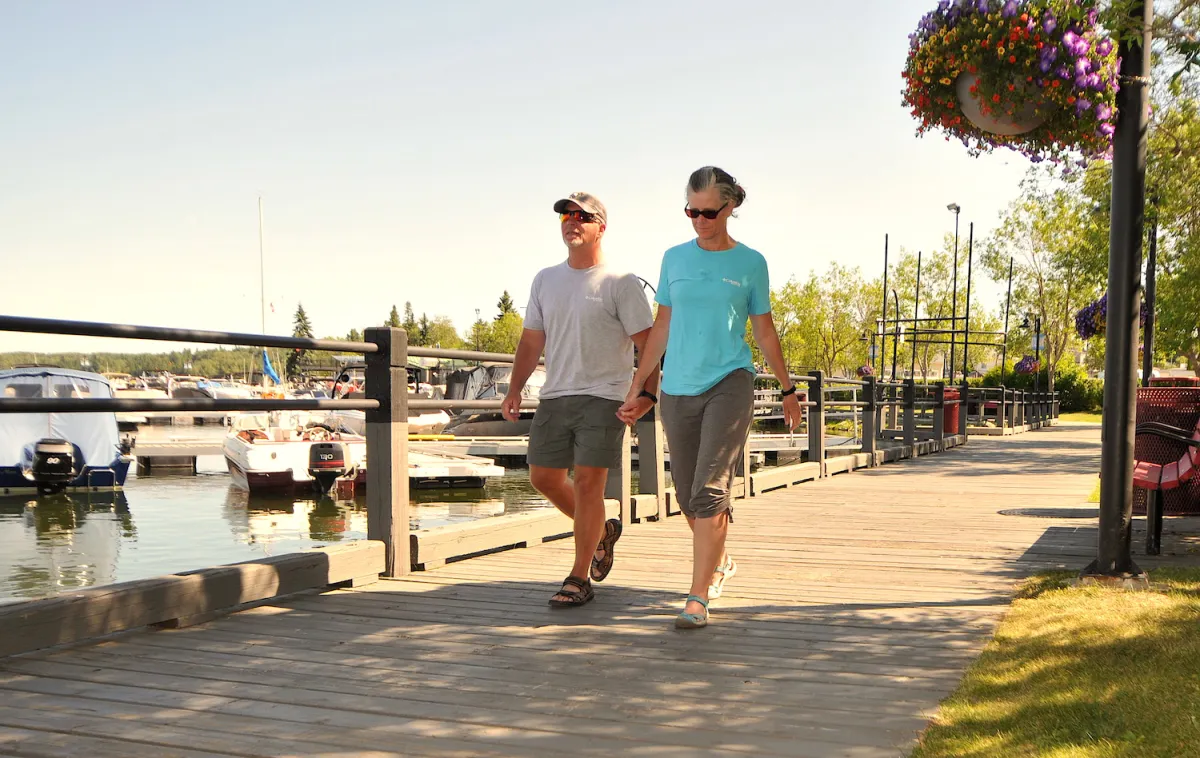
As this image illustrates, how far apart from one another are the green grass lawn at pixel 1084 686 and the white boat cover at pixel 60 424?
24.5m

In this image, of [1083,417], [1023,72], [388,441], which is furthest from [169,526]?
[1083,417]

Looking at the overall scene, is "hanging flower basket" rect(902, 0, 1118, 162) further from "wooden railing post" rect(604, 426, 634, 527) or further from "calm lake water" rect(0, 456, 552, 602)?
"calm lake water" rect(0, 456, 552, 602)

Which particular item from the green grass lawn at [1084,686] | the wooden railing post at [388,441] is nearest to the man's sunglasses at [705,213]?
the wooden railing post at [388,441]

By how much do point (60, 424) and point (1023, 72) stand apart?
2672cm

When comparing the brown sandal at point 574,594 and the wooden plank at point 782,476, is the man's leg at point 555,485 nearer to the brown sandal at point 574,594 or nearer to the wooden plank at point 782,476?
the brown sandal at point 574,594

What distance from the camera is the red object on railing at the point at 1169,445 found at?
239 inches

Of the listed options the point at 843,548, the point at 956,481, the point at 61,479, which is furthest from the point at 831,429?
the point at 843,548

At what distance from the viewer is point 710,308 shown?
4105 mm

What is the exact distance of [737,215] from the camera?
4.25m

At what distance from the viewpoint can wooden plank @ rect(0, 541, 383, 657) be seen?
11.6 feet

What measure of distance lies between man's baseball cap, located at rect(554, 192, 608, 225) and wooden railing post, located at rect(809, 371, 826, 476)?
6880 millimetres

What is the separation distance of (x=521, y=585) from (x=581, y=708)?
Answer: 1.97m

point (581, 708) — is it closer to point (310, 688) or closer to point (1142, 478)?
point (310, 688)

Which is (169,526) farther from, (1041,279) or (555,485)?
(1041,279)
